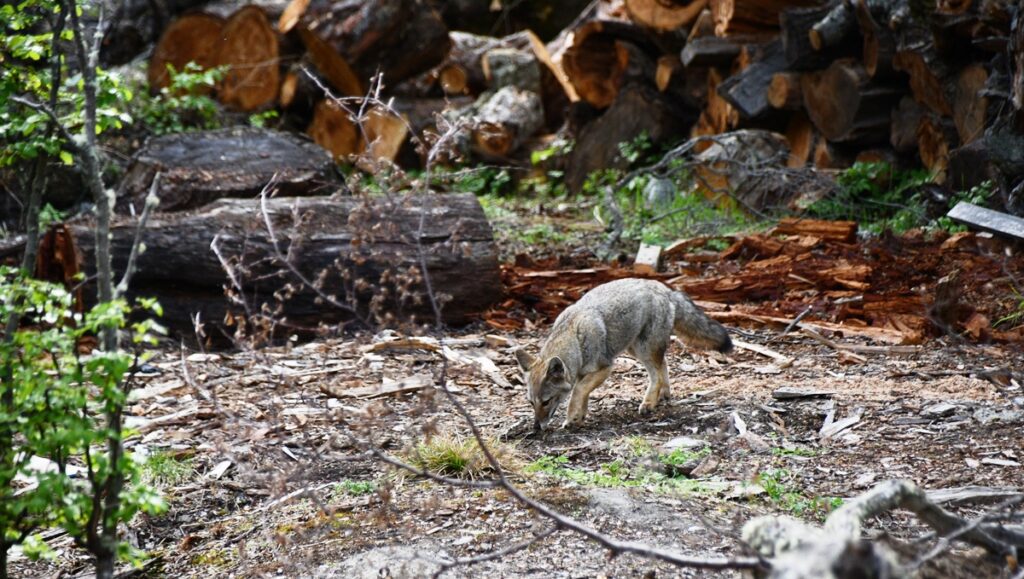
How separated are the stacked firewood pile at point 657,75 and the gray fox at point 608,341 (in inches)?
165

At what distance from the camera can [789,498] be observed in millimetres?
5363

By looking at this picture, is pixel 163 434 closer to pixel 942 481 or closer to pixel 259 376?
pixel 259 376

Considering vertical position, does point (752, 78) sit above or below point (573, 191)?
above

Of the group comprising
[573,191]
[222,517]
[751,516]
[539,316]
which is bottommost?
[573,191]

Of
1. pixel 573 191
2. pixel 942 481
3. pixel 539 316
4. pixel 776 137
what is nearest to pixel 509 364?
pixel 539 316

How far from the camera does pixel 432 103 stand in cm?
1864

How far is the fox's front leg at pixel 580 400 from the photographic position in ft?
23.5

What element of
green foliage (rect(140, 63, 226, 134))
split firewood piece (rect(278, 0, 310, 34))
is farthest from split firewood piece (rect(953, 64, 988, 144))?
split firewood piece (rect(278, 0, 310, 34))

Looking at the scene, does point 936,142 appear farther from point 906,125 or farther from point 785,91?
point 785,91

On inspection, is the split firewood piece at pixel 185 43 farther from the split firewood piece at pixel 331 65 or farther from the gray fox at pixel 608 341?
the gray fox at pixel 608 341

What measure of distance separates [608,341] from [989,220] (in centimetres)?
420

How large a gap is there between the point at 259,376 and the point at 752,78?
8646mm

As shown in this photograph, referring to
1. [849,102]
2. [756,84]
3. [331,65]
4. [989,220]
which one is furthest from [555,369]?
[331,65]

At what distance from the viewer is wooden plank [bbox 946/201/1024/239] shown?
9156 mm
